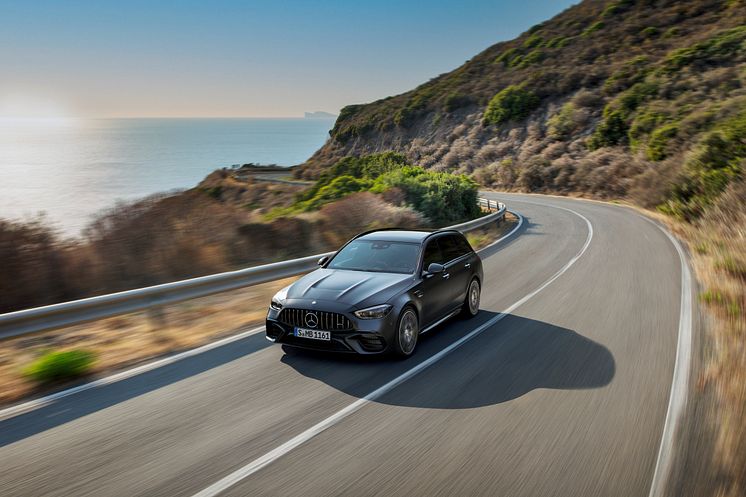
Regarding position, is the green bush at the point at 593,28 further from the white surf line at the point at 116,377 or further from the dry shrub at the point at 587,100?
the white surf line at the point at 116,377

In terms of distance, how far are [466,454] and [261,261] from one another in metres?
10.3

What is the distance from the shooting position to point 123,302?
25.6 feet

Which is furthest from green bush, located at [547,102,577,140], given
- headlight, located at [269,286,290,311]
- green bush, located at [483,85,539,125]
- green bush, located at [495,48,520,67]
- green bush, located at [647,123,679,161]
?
headlight, located at [269,286,290,311]

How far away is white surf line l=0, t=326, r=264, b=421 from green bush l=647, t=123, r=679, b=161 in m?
35.4

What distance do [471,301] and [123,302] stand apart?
5.17 meters

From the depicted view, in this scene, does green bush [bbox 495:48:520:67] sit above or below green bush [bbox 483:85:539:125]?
above

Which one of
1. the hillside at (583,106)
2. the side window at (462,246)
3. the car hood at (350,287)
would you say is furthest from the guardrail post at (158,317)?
the hillside at (583,106)

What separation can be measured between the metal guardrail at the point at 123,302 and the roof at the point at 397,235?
229 cm

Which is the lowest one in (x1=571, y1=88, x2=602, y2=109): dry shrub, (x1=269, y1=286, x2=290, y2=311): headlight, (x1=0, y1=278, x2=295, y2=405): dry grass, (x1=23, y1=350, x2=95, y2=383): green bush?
(x1=0, y1=278, x2=295, y2=405): dry grass

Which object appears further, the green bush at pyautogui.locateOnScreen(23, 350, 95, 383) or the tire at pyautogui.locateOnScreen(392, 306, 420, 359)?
the tire at pyautogui.locateOnScreen(392, 306, 420, 359)

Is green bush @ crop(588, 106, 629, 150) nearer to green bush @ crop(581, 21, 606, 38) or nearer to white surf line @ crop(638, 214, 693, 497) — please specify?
green bush @ crop(581, 21, 606, 38)

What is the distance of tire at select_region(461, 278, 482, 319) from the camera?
9203 mm

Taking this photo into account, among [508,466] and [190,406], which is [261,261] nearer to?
[190,406]

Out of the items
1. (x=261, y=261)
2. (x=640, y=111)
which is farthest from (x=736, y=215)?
(x=640, y=111)
